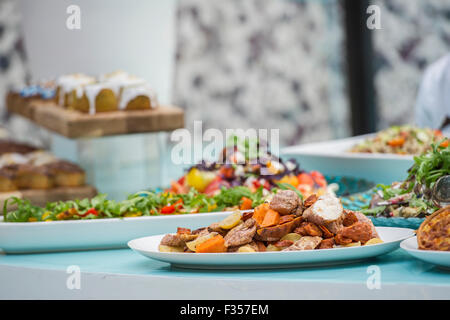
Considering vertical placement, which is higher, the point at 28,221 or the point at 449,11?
the point at 449,11

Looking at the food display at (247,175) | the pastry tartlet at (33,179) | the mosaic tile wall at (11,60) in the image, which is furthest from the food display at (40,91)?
the food display at (247,175)

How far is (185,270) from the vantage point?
125 centimetres

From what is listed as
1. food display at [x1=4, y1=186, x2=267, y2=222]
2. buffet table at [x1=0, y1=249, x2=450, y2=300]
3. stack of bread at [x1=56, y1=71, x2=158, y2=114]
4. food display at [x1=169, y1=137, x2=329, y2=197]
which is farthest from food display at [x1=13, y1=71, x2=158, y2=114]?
buffet table at [x1=0, y1=249, x2=450, y2=300]

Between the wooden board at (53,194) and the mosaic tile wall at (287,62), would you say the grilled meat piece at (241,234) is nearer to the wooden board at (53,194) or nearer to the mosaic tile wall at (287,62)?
the wooden board at (53,194)

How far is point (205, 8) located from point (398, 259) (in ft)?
11.6

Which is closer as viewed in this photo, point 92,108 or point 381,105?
point 92,108

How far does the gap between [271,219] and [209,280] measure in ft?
0.51

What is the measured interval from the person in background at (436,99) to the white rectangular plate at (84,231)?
96.5 inches

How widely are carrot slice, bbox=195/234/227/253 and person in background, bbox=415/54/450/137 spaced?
8.80ft

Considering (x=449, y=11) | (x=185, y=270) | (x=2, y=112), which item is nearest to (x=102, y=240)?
(x=185, y=270)

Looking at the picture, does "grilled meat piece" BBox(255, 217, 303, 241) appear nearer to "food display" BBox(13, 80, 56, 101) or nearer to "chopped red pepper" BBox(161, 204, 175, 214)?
"chopped red pepper" BBox(161, 204, 175, 214)

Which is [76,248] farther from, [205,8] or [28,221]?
[205,8]

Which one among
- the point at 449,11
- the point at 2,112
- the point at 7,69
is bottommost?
the point at 2,112

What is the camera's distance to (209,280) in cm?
115
